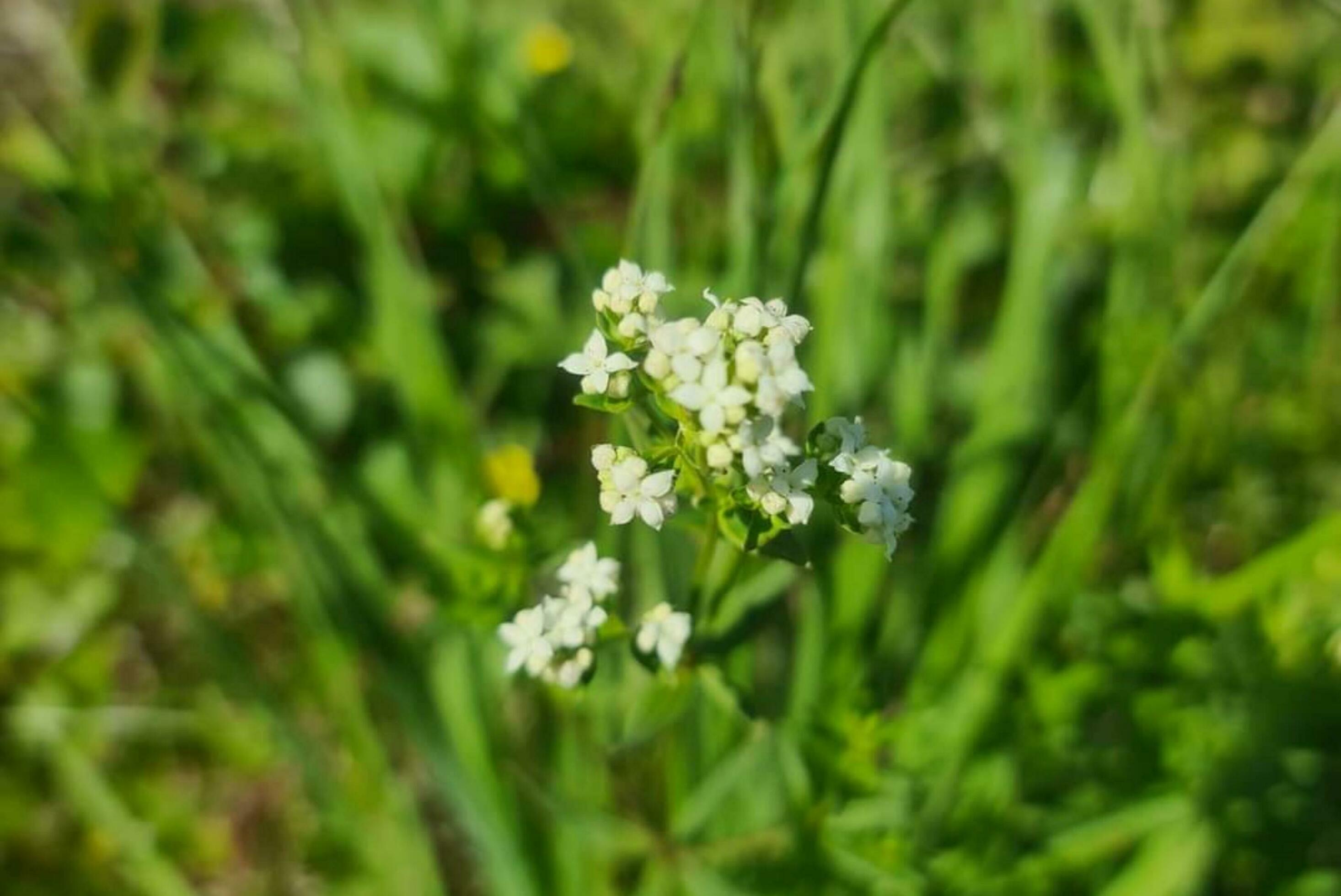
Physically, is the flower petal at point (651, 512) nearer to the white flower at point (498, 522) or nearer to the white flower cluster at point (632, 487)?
the white flower cluster at point (632, 487)

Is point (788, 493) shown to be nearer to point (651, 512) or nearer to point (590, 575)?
point (651, 512)

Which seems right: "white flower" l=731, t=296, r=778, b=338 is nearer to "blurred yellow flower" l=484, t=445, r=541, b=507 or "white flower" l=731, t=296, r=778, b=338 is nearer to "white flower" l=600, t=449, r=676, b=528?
"white flower" l=600, t=449, r=676, b=528

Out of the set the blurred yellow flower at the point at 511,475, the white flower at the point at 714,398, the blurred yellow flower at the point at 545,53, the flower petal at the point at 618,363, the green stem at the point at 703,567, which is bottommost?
the white flower at the point at 714,398

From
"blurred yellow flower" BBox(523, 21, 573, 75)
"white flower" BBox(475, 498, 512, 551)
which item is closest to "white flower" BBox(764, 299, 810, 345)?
"white flower" BBox(475, 498, 512, 551)

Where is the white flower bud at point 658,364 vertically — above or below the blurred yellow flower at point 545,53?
below

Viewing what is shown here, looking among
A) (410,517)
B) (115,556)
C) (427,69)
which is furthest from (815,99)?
(115,556)

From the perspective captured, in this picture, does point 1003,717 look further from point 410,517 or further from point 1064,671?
point 410,517

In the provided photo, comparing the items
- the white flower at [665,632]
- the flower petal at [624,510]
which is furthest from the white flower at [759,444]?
the white flower at [665,632]
